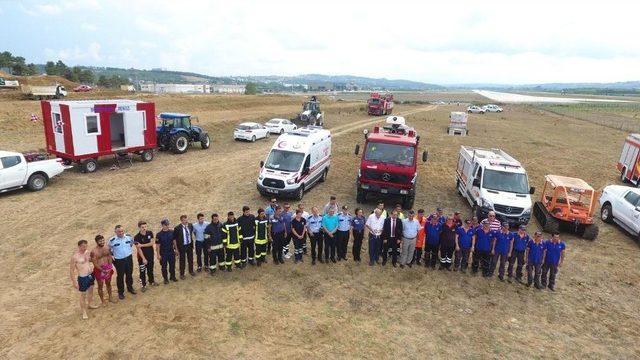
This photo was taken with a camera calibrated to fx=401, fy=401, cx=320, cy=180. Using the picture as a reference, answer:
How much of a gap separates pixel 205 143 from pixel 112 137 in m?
6.07

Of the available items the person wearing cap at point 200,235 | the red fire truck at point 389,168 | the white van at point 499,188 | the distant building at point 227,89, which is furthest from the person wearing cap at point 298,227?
the distant building at point 227,89

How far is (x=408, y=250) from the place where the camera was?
10.8m

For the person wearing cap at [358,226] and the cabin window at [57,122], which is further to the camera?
the cabin window at [57,122]

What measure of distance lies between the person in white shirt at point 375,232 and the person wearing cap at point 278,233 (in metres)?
2.28

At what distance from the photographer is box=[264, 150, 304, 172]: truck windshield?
15.8 m

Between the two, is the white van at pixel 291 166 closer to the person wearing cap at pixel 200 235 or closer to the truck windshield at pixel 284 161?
the truck windshield at pixel 284 161

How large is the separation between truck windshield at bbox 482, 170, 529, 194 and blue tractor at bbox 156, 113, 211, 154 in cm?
1704

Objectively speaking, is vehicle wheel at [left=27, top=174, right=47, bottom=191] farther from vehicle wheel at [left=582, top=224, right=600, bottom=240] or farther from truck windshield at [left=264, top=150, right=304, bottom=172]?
vehicle wheel at [left=582, top=224, right=600, bottom=240]

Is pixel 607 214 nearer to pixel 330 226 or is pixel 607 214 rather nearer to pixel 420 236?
pixel 420 236

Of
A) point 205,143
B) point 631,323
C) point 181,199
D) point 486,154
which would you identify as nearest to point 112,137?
point 205,143

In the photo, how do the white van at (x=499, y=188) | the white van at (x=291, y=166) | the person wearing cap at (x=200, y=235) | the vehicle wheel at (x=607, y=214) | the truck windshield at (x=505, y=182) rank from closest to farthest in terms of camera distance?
1. the person wearing cap at (x=200, y=235)
2. the white van at (x=499, y=188)
3. the truck windshield at (x=505, y=182)
4. the vehicle wheel at (x=607, y=214)
5. the white van at (x=291, y=166)

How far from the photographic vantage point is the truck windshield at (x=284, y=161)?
1583 cm

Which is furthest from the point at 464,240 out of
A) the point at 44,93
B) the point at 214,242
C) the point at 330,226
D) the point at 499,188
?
the point at 44,93

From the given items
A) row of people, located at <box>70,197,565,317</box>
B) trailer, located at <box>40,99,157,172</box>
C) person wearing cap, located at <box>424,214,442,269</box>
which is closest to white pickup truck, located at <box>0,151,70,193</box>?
trailer, located at <box>40,99,157,172</box>
